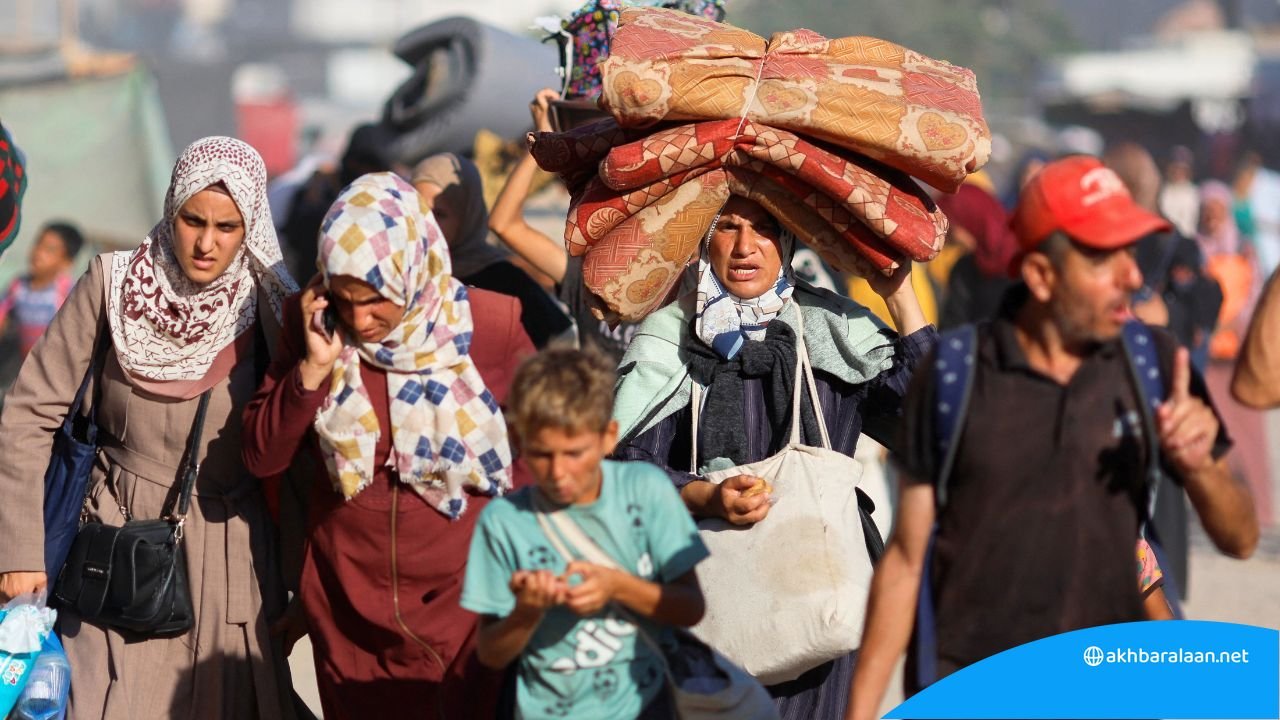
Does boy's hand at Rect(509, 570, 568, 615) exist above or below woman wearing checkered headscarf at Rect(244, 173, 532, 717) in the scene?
above

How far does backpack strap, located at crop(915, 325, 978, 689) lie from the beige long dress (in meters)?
2.07

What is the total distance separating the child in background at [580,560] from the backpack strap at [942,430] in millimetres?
480

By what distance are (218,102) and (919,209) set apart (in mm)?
15463

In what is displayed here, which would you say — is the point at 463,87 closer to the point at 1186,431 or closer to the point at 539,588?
the point at 539,588

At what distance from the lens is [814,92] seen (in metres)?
4.38

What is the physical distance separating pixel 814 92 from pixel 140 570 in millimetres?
2121

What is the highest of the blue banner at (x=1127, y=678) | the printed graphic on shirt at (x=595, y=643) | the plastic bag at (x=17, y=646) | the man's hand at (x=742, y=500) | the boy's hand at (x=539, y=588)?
the boy's hand at (x=539, y=588)

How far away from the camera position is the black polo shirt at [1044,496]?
10.7ft

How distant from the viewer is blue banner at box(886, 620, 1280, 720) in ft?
10.8

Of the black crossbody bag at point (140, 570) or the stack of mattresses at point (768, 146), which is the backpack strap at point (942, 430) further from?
the black crossbody bag at point (140, 570)

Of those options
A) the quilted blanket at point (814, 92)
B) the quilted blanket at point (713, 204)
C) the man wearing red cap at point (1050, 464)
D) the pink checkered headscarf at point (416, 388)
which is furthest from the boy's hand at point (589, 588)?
the quilted blanket at point (814, 92)

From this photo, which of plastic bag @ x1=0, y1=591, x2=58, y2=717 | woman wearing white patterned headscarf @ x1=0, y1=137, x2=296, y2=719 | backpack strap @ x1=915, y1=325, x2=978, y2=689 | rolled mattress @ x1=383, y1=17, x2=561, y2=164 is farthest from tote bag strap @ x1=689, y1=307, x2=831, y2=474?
rolled mattress @ x1=383, y1=17, x2=561, y2=164

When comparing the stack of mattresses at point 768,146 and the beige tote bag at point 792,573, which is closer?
the beige tote bag at point 792,573

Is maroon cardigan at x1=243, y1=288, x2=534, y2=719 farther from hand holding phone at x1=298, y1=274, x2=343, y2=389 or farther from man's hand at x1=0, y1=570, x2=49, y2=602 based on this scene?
man's hand at x1=0, y1=570, x2=49, y2=602
